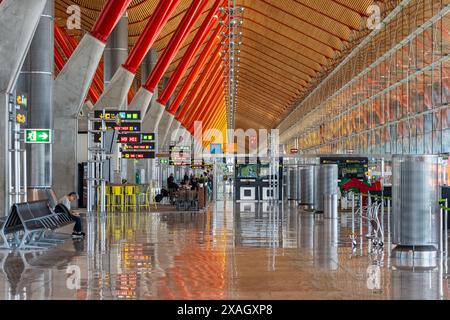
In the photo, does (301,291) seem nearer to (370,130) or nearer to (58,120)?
(58,120)

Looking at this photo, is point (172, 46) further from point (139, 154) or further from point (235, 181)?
point (235, 181)

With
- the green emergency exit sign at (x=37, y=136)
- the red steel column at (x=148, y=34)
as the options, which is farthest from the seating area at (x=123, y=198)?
the green emergency exit sign at (x=37, y=136)

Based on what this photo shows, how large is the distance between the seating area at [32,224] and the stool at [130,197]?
602 inches

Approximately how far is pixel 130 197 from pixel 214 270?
23299mm

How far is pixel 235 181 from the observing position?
4688 centimetres

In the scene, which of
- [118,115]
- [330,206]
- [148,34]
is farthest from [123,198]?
[330,206]

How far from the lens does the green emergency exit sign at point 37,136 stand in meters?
20.0

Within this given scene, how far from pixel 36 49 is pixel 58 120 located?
3169mm

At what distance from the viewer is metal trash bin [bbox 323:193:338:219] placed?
Result: 29.2m

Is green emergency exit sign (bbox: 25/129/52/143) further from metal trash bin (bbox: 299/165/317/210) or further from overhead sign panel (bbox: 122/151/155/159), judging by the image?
overhead sign panel (bbox: 122/151/155/159)

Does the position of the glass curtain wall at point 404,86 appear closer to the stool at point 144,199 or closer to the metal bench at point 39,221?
the stool at point 144,199

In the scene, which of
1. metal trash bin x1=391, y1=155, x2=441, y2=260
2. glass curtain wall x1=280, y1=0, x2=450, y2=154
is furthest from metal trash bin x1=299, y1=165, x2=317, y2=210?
metal trash bin x1=391, y1=155, x2=441, y2=260

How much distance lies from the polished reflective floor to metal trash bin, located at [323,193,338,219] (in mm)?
8492

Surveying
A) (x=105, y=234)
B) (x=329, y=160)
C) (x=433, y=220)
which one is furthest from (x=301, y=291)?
(x=329, y=160)
